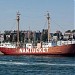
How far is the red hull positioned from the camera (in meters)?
121

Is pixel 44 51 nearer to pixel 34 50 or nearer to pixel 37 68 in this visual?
pixel 34 50

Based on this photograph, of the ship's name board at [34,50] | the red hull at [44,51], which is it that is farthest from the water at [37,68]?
the ship's name board at [34,50]

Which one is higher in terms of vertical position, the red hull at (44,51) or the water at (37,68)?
the red hull at (44,51)

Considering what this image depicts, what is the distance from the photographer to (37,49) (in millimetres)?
131125

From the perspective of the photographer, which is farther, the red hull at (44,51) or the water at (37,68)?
the red hull at (44,51)

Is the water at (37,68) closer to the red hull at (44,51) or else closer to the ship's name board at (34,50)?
the red hull at (44,51)

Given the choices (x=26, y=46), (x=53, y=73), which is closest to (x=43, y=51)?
(x=26, y=46)

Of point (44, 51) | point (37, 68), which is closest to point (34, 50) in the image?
point (44, 51)

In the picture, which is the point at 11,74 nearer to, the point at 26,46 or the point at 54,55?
the point at 54,55

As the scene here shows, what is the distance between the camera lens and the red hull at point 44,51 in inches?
4771

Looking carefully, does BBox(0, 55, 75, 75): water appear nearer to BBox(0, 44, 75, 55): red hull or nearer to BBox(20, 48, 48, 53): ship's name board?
BBox(0, 44, 75, 55): red hull

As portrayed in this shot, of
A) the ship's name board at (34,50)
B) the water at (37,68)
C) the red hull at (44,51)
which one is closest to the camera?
the water at (37,68)

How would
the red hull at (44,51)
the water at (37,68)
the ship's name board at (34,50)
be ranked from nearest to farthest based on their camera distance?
the water at (37,68)
the red hull at (44,51)
the ship's name board at (34,50)

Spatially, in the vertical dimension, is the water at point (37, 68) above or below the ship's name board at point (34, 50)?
below
